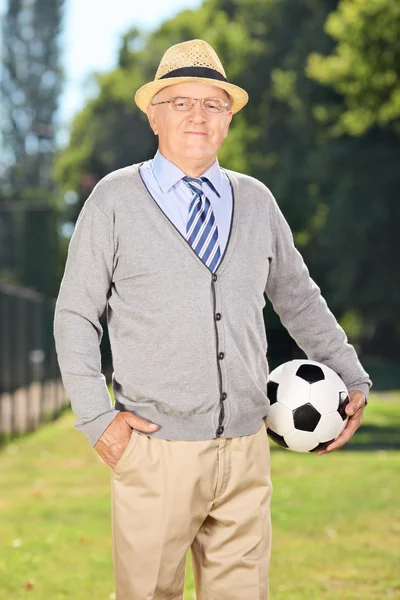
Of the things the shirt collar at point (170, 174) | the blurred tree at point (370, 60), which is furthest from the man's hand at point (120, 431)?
the blurred tree at point (370, 60)

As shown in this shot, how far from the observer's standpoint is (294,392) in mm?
4469

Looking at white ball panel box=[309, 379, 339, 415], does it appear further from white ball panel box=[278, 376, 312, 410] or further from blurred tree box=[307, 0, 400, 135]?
blurred tree box=[307, 0, 400, 135]

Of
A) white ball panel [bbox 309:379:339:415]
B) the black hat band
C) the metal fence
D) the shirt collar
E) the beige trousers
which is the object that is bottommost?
the metal fence

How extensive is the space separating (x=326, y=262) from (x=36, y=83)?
28817 mm

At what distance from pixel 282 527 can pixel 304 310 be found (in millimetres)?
4712

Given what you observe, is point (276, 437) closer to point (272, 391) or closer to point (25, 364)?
point (272, 391)

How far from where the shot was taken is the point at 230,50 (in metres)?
40.7

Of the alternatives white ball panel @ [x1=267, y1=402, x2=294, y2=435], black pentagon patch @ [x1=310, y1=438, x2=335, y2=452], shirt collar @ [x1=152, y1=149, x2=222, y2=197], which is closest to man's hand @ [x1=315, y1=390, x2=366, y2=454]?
A: black pentagon patch @ [x1=310, y1=438, x2=335, y2=452]

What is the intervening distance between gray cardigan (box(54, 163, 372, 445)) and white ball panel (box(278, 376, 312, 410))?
0.33 metres

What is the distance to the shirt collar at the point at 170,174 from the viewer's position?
414 centimetres

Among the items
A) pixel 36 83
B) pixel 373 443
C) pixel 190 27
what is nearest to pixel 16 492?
pixel 373 443

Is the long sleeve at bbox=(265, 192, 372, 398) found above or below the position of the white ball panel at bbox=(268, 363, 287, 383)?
above

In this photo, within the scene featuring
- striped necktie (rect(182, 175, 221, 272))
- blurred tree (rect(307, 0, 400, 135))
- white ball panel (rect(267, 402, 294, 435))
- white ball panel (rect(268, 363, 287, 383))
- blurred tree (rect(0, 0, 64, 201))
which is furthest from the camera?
blurred tree (rect(0, 0, 64, 201))

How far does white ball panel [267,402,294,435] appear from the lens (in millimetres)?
4414
